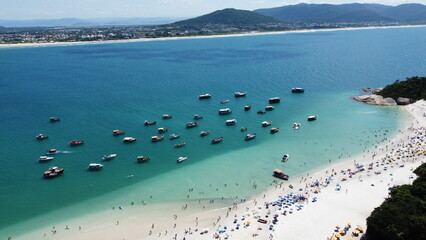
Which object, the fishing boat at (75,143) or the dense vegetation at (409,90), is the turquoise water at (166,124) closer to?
the fishing boat at (75,143)

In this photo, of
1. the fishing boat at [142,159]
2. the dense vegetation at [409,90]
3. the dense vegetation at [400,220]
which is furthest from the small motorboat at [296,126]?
the dense vegetation at [409,90]

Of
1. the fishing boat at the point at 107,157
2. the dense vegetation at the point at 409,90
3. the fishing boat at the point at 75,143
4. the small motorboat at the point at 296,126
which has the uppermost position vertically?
the dense vegetation at the point at 409,90

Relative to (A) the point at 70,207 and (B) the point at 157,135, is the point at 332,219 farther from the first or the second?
(B) the point at 157,135

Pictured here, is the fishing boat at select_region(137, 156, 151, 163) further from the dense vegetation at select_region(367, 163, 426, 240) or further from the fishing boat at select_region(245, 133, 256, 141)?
the dense vegetation at select_region(367, 163, 426, 240)

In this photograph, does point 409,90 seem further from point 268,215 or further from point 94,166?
point 94,166

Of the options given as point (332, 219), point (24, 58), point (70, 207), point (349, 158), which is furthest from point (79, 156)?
point (24, 58)
